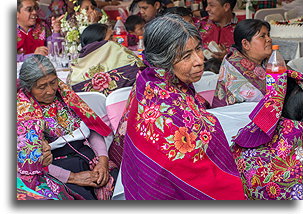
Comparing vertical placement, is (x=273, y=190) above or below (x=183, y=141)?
below

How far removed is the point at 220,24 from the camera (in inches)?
150

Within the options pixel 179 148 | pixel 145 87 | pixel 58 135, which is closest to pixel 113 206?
pixel 179 148

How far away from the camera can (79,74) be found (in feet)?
8.83

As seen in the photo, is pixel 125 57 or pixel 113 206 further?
pixel 125 57

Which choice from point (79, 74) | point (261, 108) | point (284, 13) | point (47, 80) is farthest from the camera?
point (284, 13)

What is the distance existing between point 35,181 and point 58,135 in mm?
291

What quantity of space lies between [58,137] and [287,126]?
86 centimetres

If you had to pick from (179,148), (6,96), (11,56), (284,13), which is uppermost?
(11,56)

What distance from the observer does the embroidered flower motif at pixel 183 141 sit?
4.81ft

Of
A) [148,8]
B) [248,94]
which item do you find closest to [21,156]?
[248,94]

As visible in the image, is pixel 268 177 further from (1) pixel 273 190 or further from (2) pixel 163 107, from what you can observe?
(2) pixel 163 107

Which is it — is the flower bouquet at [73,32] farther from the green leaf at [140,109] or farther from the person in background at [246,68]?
the green leaf at [140,109]

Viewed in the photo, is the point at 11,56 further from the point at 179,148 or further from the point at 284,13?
the point at 284,13

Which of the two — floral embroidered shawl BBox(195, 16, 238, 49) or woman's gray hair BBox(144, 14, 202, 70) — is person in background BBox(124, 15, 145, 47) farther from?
woman's gray hair BBox(144, 14, 202, 70)
